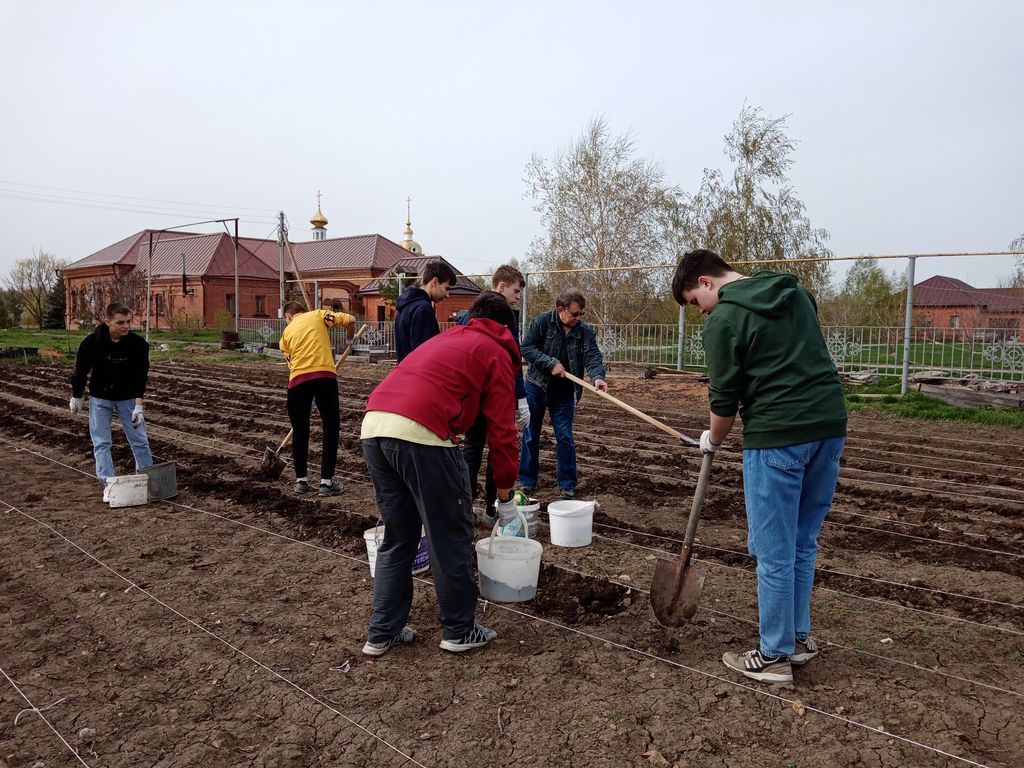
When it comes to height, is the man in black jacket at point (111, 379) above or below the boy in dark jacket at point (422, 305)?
below

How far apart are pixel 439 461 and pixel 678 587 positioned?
1295 mm

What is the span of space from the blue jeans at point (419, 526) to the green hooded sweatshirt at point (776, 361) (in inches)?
48.6

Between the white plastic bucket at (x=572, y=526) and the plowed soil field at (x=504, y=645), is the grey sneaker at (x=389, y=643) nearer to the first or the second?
the plowed soil field at (x=504, y=645)

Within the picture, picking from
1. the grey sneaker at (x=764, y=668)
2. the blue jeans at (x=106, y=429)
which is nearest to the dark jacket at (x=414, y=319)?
the grey sneaker at (x=764, y=668)

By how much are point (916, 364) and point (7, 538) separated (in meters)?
12.5

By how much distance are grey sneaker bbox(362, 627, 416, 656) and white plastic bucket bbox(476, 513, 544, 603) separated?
512 mm

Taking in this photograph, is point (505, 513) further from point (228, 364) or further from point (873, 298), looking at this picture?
point (228, 364)

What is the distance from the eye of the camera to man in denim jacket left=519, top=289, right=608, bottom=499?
5.90 meters

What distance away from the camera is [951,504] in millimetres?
6227

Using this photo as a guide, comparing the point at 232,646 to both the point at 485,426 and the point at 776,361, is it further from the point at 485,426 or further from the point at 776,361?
the point at 776,361

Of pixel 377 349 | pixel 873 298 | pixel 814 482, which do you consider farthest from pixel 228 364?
pixel 814 482

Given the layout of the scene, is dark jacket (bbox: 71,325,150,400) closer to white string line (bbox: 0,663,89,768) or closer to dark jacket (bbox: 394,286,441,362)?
dark jacket (bbox: 394,286,441,362)

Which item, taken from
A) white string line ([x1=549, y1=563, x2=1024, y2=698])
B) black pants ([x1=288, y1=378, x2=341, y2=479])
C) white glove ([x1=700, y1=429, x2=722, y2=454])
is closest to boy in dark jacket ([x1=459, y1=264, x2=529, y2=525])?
white string line ([x1=549, y1=563, x2=1024, y2=698])

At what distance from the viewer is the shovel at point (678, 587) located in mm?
3525
